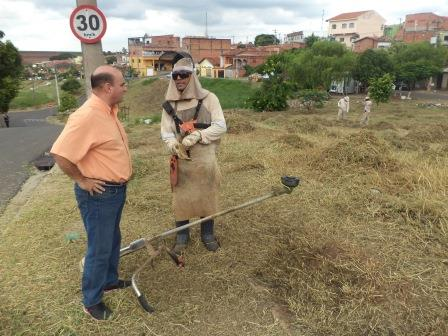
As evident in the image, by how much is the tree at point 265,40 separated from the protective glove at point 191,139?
266 feet

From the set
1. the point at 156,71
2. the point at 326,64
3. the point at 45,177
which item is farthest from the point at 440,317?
the point at 156,71

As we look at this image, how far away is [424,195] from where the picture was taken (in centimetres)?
494

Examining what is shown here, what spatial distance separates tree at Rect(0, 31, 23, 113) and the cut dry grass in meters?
26.1

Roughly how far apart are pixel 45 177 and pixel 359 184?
5.26 m

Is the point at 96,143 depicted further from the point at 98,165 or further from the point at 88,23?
the point at 88,23

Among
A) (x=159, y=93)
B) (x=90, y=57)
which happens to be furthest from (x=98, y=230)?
(x=159, y=93)

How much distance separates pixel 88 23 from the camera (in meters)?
4.64

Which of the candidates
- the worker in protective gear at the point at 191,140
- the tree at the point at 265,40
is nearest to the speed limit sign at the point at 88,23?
the worker in protective gear at the point at 191,140

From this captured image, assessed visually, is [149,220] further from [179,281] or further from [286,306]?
[286,306]

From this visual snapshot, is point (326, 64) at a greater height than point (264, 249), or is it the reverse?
point (326, 64)

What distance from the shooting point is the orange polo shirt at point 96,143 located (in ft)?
7.51

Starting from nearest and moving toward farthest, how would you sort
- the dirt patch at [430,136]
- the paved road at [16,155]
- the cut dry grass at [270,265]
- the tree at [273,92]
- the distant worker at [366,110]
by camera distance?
1. the cut dry grass at [270,265]
2. the paved road at [16,155]
3. the dirt patch at [430,136]
4. the distant worker at [366,110]
5. the tree at [273,92]

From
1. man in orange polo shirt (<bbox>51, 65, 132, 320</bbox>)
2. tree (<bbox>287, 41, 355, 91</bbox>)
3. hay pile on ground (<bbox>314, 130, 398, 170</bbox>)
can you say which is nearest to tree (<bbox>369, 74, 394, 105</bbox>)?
tree (<bbox>287, 41, 355, 91</bbox>)

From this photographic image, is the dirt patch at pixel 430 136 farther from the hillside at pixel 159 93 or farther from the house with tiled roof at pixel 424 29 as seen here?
the house with tiled roof at pixel 424 29
